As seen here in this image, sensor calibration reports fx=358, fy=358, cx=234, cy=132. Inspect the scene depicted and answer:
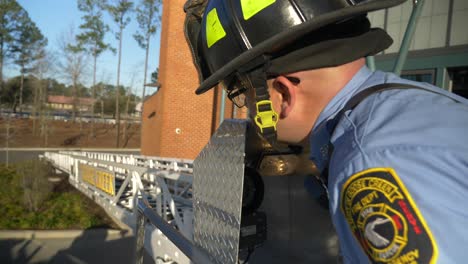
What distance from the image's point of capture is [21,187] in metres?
11.4

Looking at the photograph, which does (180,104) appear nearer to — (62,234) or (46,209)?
(46,209)

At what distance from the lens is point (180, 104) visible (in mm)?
16172

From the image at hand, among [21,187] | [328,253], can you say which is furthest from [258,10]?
[21,187]

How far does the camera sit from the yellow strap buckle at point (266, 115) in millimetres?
1125

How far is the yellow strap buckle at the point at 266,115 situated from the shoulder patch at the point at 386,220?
394 millimetres

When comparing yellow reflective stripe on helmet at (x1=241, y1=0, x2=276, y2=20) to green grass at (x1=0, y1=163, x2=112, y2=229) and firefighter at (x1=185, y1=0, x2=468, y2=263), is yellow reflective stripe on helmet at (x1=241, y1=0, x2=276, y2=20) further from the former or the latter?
green grass at (x1=0, y1=163, x2=112, y2=229)

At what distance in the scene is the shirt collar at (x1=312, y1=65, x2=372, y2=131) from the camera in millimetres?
1033

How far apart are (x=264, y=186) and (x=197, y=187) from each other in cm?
35

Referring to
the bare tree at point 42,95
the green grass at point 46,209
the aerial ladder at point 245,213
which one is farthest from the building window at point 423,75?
the bare tree at point 42,95

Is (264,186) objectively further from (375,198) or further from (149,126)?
(149,126)

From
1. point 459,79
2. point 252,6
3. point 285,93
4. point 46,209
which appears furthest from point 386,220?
point 46,209

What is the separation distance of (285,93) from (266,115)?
99 millimetres

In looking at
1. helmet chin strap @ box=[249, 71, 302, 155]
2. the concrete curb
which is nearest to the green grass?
the concrete curb

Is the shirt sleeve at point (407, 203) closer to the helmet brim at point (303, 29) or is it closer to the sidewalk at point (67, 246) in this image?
the helmet brim at point (303, 29)
